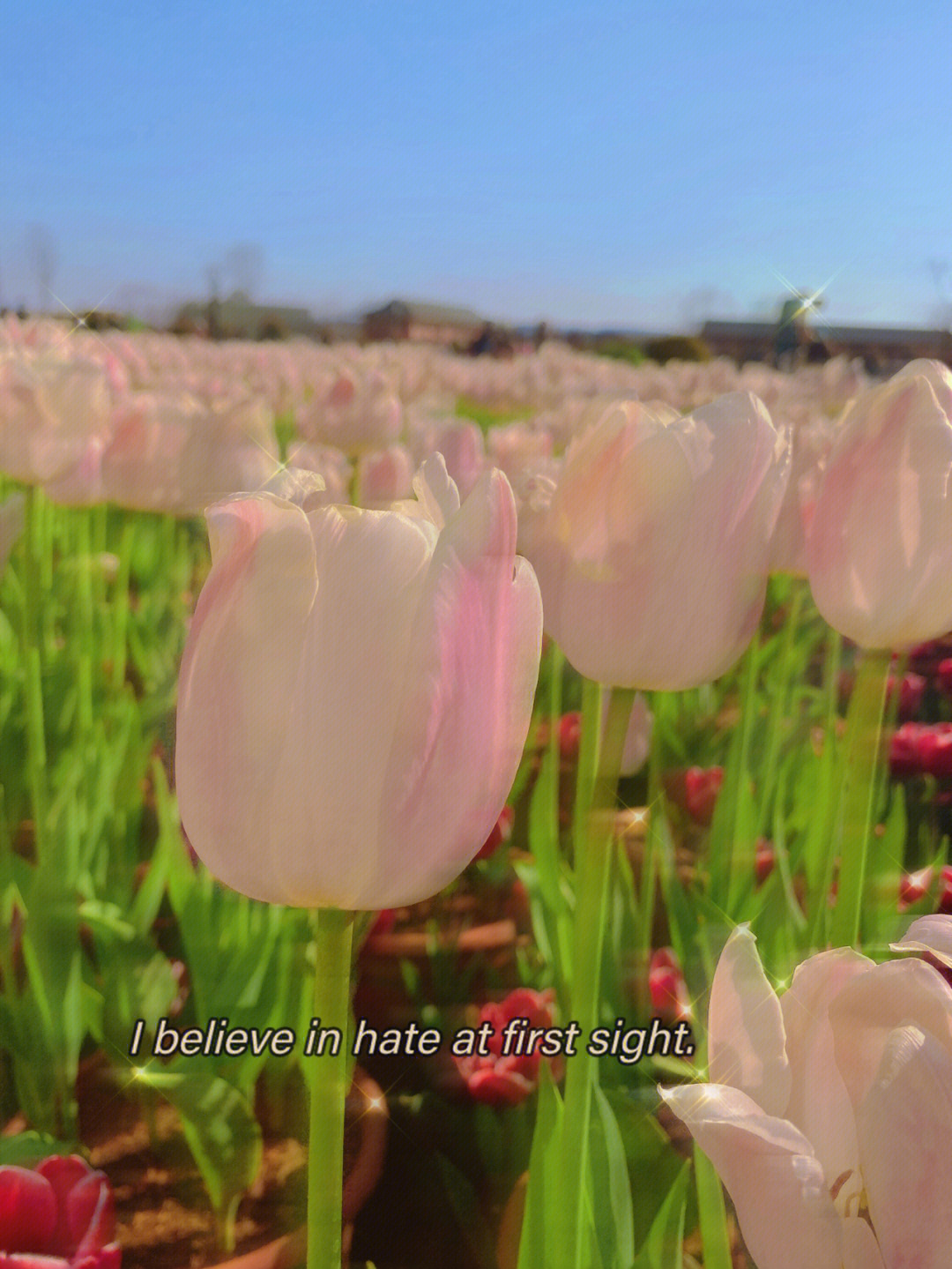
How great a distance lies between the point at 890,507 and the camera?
29 centimetres

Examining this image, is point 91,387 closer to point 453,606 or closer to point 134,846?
point 134,846

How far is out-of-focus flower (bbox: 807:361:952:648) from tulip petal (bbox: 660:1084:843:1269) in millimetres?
169

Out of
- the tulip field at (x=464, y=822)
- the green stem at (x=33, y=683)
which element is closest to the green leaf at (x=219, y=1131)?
the tulip field at (x=464, y=822)

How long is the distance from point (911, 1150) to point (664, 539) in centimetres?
16

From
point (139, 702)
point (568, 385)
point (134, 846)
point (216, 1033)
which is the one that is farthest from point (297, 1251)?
point (568, 385)

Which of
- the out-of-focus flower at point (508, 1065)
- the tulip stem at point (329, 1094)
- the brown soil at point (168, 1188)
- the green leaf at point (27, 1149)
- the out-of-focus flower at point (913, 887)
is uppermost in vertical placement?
the tulip stem at point (329, 1094)

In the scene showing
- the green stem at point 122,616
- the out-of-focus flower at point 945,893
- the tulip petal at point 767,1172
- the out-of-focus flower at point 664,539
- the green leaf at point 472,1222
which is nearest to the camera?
the tulip petal at point 767,1172

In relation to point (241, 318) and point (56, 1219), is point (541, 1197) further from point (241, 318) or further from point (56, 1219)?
point (241, 318)

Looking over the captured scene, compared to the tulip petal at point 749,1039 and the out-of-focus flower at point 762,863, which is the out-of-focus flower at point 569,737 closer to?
the out-of-focus flower at point 762,863

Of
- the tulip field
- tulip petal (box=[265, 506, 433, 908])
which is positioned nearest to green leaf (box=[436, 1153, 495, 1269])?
A: the tulip field

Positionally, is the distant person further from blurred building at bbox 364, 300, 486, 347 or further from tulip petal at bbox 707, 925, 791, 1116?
tulip petal at bbox 707, 925, 791, 1116

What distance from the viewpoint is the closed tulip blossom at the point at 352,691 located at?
7.7 inches

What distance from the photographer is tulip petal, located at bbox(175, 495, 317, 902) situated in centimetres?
20

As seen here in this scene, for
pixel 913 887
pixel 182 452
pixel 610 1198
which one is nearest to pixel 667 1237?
pixel 610 1198
